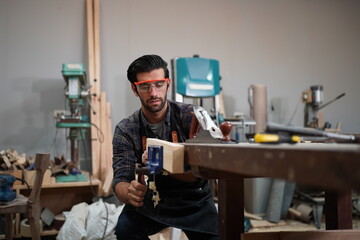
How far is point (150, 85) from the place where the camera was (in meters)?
1.61

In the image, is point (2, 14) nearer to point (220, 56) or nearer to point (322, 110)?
point (220, 56)

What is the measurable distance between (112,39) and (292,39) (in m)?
2.42

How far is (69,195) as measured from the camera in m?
3.13

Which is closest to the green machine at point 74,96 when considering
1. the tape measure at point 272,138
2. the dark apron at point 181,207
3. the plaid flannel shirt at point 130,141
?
the plaid flannel shirt at point 130,141

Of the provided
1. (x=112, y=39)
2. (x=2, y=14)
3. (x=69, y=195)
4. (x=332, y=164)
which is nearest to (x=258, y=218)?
(x=69, y=195)

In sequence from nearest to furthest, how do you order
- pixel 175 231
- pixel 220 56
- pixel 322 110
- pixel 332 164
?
pixel 332 164
pixel 175 231
pixel 220 56
pixel 322 110

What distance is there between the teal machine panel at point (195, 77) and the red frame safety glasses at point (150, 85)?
→ 1.56 meters

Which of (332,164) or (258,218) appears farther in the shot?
(258,218)

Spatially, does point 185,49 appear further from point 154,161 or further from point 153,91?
point 154,161

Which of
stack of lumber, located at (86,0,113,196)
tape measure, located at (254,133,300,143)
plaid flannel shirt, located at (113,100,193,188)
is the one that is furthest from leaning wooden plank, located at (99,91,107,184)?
tape measure, located at (254,133,300,143)

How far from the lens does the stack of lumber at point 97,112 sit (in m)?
3.16

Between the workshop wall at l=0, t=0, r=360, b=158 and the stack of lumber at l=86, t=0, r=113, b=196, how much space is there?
0.17 metres

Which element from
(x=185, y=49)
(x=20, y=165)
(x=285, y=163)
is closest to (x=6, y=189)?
(x=20, y=165)

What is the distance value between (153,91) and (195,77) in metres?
1.69
